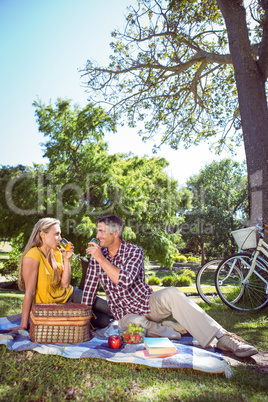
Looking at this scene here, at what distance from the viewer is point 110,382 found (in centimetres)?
230

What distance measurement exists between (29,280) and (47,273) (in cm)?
20

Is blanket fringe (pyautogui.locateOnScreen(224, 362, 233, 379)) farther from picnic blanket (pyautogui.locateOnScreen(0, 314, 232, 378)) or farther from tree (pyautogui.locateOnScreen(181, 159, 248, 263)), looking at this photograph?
tree (pyautogui.locateOnScreen(181, 159, 248, 263))

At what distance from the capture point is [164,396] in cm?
210

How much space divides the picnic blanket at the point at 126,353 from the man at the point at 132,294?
22 centimetres

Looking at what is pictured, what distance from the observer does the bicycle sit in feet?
15.8

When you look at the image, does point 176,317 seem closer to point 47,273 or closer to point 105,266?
point 105,266

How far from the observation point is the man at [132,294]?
3.03 m

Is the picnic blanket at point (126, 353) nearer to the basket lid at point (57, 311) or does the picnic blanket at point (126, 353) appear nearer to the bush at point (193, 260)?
the basket lid at point (57, 311)

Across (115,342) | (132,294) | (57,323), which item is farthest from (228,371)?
(57,323)

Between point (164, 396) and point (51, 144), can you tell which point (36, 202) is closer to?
point (51, 144)

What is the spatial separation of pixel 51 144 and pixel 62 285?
1024 cm

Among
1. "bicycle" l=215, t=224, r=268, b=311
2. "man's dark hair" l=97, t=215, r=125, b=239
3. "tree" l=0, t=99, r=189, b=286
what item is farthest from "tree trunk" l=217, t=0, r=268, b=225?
"tree" l=0, t=99, r=189, b=286

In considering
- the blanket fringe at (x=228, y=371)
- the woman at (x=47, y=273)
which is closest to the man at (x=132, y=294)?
the woman at (x=47, y=273)

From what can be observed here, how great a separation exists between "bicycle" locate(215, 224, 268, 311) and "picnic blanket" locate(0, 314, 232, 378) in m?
1.87
